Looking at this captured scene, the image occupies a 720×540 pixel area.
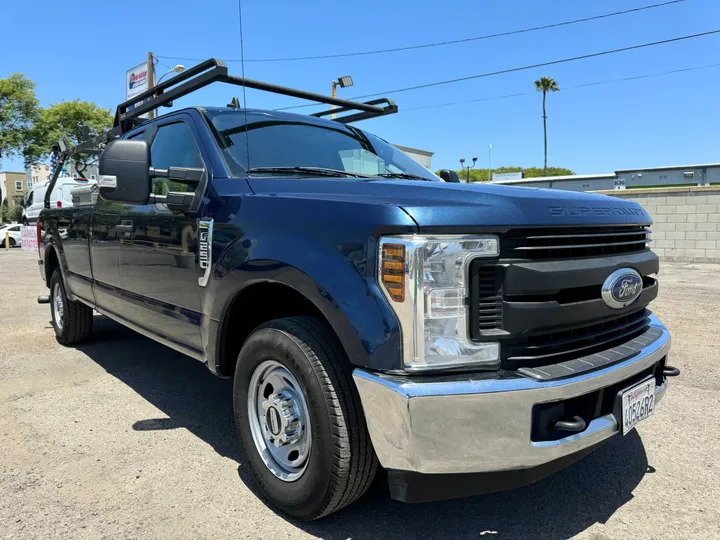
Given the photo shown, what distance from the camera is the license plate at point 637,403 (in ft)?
7.05

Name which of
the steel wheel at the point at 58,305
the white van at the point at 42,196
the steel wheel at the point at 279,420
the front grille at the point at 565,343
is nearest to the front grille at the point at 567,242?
the front grille at the point at 565,343

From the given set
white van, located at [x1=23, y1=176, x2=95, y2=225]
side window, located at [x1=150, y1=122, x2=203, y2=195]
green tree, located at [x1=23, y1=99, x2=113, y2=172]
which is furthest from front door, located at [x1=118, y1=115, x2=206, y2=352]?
green tree, located at [x1=23, y1=99, x2=113, y2=172]

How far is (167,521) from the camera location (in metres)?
2.34

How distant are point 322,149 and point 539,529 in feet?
7.74

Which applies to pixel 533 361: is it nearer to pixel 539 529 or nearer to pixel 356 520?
pixel 539 529

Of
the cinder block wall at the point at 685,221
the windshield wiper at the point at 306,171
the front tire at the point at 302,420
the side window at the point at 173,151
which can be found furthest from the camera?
the cinder block wall at the point at 685,221

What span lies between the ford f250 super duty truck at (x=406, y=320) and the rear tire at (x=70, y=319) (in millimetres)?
2978

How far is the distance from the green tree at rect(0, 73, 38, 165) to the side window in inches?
1526

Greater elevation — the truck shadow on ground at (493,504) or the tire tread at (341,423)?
the tire tread at (341,423)

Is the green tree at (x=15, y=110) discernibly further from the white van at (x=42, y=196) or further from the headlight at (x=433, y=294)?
the headlight at (x=433, y=294)

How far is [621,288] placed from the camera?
2.22m

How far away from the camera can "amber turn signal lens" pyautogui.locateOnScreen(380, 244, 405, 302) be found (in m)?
1.84

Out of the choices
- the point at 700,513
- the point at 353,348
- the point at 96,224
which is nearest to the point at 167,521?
the point at 353,348

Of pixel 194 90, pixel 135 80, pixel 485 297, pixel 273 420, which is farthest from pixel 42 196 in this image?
pixel 485 297
